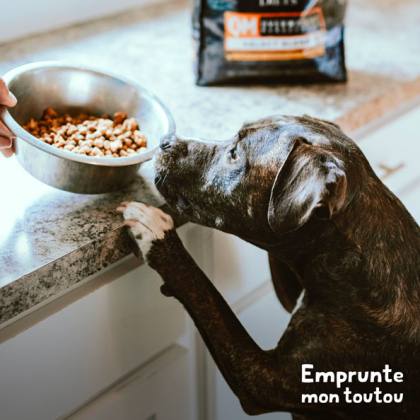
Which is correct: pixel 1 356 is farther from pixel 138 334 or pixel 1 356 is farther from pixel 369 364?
pixel 369 364

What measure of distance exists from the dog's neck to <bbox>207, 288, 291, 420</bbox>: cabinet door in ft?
1.21

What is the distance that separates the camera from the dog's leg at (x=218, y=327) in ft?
3.77

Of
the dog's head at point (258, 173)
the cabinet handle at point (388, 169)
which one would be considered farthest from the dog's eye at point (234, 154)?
the cabinet handle at point (388, 169)

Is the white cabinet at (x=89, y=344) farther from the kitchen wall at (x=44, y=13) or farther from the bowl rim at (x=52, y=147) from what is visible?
the kitchen wall at (x=44, y=13)

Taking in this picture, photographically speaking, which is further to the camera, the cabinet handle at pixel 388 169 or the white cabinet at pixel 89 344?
the cabinet handle at pixel 388 169

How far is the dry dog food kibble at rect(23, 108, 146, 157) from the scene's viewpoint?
118 cm

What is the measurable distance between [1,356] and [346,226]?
0.66 metres

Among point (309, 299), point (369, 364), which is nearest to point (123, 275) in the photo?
point (309, 299)

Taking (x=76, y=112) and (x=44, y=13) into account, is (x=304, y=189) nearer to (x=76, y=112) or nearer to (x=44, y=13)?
(x=76, y=112)

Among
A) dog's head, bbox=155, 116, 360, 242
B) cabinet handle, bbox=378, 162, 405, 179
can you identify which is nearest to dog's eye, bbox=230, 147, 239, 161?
dog's head, bbox=155, 116, 360, 242

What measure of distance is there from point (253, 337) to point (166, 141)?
0.61 m

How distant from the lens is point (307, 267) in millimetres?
1185

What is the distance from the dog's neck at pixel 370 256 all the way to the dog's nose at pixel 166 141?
0.98ft

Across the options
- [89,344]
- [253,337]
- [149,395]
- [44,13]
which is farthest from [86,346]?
[44,13]
